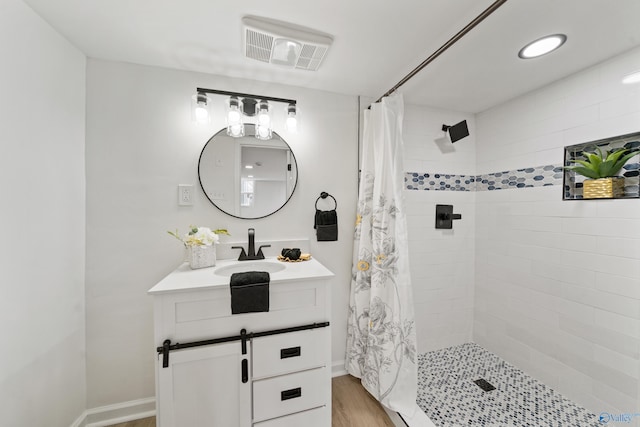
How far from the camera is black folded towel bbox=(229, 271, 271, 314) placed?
113 centimetres

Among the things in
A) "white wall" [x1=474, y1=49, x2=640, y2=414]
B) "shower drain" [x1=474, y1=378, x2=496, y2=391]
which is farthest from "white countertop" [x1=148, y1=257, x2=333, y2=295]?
"white wall" [x1=474, y1=49, x2=640, y2=414]

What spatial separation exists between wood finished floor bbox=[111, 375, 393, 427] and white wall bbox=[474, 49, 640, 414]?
124 centimetres

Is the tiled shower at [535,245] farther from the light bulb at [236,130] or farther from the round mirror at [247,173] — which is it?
the light bulb at [236,130]

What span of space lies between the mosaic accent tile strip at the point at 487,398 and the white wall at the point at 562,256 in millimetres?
103

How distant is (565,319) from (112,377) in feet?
9.45

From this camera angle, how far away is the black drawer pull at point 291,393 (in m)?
1.22

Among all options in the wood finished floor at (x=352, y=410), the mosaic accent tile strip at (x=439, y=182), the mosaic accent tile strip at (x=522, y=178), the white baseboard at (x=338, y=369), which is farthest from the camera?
the mosaic accent tile strip at (x=439, y=182)

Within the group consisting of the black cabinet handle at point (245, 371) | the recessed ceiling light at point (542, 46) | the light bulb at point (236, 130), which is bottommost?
the black cabinet handle at point (245, 371)

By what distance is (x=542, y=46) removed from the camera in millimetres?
1309

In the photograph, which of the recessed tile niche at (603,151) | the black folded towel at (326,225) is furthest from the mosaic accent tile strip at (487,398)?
the recessed tile niche at (603,151)

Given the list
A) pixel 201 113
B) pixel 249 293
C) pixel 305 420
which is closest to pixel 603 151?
pixel 249 293

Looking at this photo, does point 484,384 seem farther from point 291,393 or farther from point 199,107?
point 199,107

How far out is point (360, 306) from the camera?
174cm

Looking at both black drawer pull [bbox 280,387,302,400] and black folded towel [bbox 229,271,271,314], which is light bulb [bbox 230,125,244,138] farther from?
black drawer pull [bbox 280,387,302,400]
